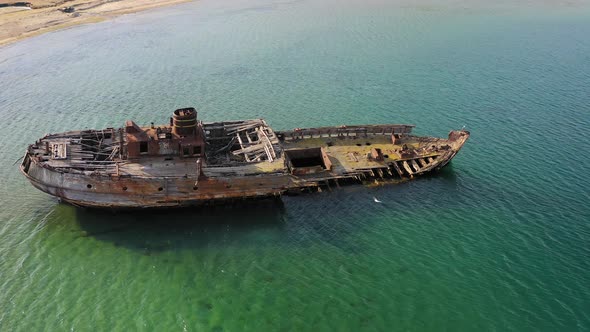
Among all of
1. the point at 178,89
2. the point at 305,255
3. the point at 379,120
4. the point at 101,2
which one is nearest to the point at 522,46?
the point at 379,120

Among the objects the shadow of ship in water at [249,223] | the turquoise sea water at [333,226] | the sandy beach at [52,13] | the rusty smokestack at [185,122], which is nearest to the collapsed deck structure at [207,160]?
the rusty smokestack at [185,122]

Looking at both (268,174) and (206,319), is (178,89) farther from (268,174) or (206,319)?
(206,319)

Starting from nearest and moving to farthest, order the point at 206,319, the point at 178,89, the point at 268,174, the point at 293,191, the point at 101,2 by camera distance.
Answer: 1. the point at 206,319
2. the point at 268,174
3. the point at 293,191
4. the point at 178,89
5. the point at 101,2

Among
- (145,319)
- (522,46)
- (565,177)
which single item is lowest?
(145,319)

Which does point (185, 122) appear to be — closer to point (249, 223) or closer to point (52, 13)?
point (249, 223)

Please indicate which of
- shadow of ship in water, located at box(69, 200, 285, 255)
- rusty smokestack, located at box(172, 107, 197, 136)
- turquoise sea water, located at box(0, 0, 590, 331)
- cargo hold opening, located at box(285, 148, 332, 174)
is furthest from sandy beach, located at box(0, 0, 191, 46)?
cargo hold opening, located at box(285, 148, 332, 174)

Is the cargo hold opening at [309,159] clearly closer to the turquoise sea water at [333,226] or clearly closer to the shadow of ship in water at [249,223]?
the shadow of ship in water at [249,223]

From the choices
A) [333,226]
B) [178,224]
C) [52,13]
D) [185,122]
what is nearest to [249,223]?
[178,224]
